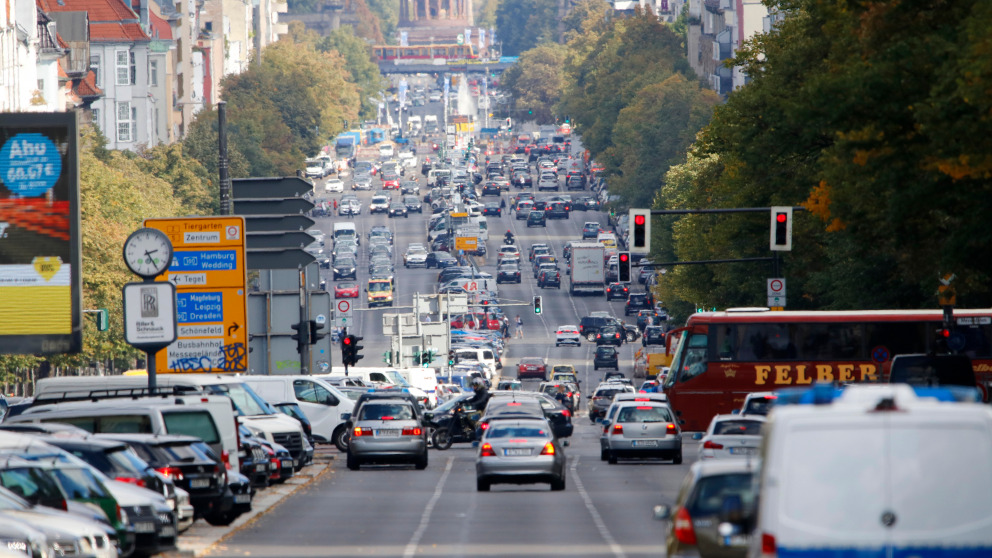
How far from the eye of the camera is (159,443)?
794 inches

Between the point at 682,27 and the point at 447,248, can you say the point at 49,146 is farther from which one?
the point at 682,27

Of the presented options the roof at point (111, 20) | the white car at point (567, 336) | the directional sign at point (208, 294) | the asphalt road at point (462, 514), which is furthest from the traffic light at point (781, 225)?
the roof at point (111, 20)

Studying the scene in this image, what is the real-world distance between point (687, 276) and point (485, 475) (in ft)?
146

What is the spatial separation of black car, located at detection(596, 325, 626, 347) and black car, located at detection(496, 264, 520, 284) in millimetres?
20365

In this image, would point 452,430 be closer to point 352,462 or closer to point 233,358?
point 352,462

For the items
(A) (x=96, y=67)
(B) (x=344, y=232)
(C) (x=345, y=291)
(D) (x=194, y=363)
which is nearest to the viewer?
(D) (x=194, y=363)

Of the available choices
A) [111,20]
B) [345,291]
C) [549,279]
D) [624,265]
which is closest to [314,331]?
[624,265]

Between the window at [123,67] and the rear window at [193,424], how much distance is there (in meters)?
96.8

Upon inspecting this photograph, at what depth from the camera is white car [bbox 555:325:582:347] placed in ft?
316

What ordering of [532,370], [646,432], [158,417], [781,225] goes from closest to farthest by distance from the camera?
[158,417] < [646,432] < [781,225] < [532,370]

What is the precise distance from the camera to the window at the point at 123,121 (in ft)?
375

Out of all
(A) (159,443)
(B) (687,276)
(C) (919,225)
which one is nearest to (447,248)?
(B) (687,276)

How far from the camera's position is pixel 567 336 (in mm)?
96438

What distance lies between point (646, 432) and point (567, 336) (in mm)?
62135
